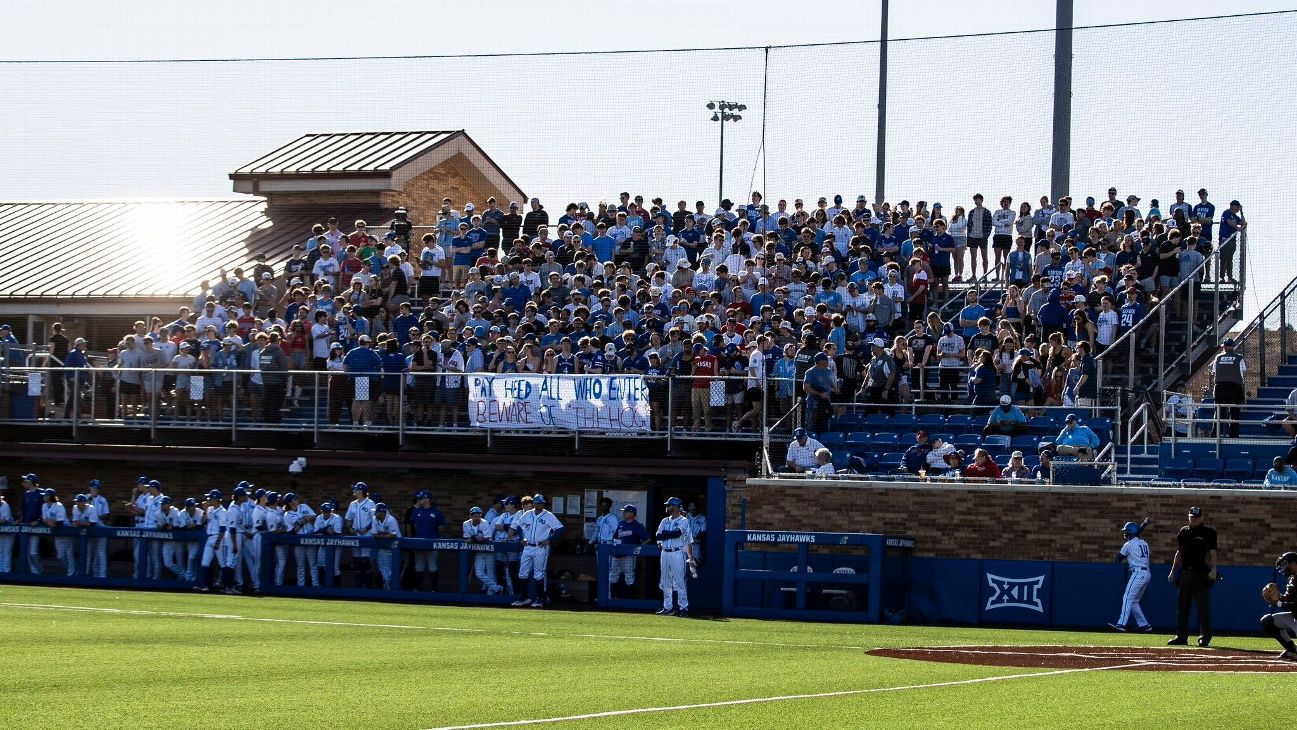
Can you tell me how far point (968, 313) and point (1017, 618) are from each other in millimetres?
5954

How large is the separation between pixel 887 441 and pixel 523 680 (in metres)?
13.4

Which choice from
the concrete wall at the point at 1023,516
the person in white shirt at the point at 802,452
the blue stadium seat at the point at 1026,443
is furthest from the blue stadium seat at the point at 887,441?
the blue stadium seat at the point at 1026,443

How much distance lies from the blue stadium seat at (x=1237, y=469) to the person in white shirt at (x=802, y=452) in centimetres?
539

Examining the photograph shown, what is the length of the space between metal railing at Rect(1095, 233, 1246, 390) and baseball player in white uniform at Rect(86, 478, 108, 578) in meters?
15.3

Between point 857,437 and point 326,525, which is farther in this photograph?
point 326,525

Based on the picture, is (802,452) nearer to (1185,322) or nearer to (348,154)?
(1185,322)

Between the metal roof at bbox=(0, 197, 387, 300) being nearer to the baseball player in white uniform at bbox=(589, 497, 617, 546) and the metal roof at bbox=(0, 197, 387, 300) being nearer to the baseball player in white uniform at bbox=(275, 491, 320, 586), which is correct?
the baseball player in white uniform at bbox=(275, 491, 320, 586)

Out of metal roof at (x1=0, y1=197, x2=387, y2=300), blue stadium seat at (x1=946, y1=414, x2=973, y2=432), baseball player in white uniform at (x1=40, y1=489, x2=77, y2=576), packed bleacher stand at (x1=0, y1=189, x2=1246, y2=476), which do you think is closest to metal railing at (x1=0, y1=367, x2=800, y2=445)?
packed bleacher stand at (x1=0, y1=189, x2=1246, y2=476)

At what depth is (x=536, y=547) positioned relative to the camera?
24359 millimetres

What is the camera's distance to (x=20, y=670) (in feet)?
39.1

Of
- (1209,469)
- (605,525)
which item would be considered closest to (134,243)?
(605,525)

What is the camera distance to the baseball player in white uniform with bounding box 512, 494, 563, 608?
24266 millimetres

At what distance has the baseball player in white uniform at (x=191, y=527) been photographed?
2667 cm

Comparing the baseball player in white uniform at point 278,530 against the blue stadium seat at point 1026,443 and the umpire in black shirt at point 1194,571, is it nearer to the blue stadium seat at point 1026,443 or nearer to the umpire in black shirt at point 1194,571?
the blue stadium seat at point 1026,443
